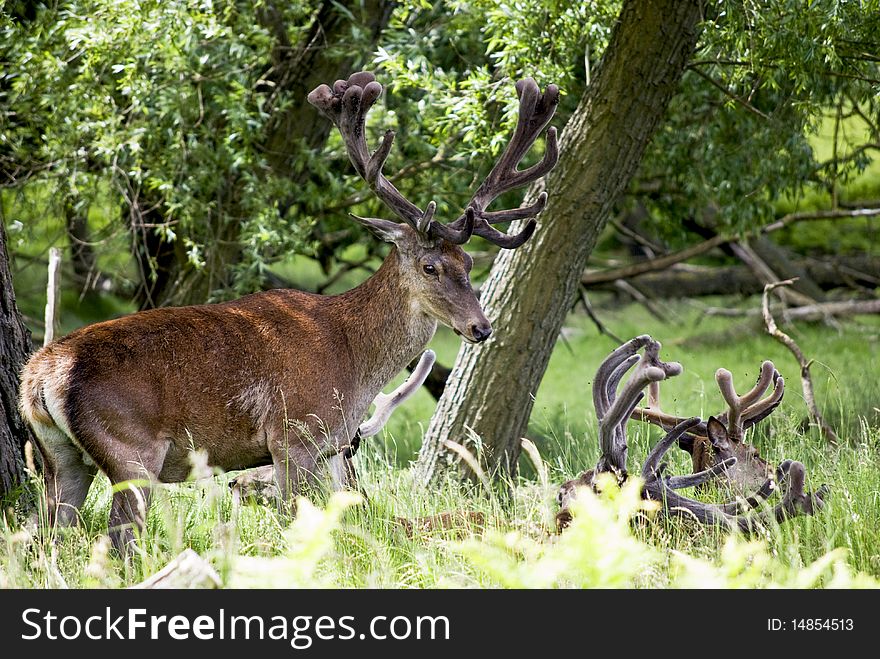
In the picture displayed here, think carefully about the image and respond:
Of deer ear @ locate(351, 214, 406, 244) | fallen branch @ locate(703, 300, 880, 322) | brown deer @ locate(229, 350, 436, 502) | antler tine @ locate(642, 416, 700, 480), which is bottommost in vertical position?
antler tine @ locate(642, 416, 700, 480)

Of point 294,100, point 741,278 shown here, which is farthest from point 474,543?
point 741,278

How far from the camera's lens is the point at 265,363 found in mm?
5355

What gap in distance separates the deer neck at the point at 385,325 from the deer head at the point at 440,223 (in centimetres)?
7

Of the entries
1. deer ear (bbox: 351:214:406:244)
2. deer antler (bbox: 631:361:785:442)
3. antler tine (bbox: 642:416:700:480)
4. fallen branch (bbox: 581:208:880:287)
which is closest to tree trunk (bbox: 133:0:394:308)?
fallen branch (bbox: 581:208:880:287)

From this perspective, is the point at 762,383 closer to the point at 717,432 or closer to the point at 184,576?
the point at 717,432

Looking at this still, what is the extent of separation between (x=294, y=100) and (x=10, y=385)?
15.4 ft

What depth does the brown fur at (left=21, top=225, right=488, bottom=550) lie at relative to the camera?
15.6ft

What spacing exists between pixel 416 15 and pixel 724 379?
5.77 meters

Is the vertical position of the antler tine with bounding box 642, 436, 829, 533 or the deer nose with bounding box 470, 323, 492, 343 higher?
the deer nose with bounding box 470, 323, 492, 343

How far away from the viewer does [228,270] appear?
30.9 feet

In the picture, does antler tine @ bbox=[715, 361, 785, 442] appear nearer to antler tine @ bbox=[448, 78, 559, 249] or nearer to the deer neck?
antler tine @ bbox=[448, 78, 559, 249]

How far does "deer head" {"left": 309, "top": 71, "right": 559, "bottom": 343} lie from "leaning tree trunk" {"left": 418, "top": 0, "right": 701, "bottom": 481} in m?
1.00

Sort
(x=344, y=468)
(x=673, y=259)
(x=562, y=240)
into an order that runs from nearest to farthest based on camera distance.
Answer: (x=344, y=468) < (x=562, y=240) < (x=673, y=259)

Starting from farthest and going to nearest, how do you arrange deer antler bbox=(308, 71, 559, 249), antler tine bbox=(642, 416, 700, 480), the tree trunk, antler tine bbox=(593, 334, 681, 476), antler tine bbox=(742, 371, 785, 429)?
the tree trunk, deer antler bbox=(308, 71, 559, 249), antler tine bbox=(742, 371, 785, 429), antler tine bbox=(642, 416, 700, 480), antler tine bbox=(593, 334, 681, 476)
